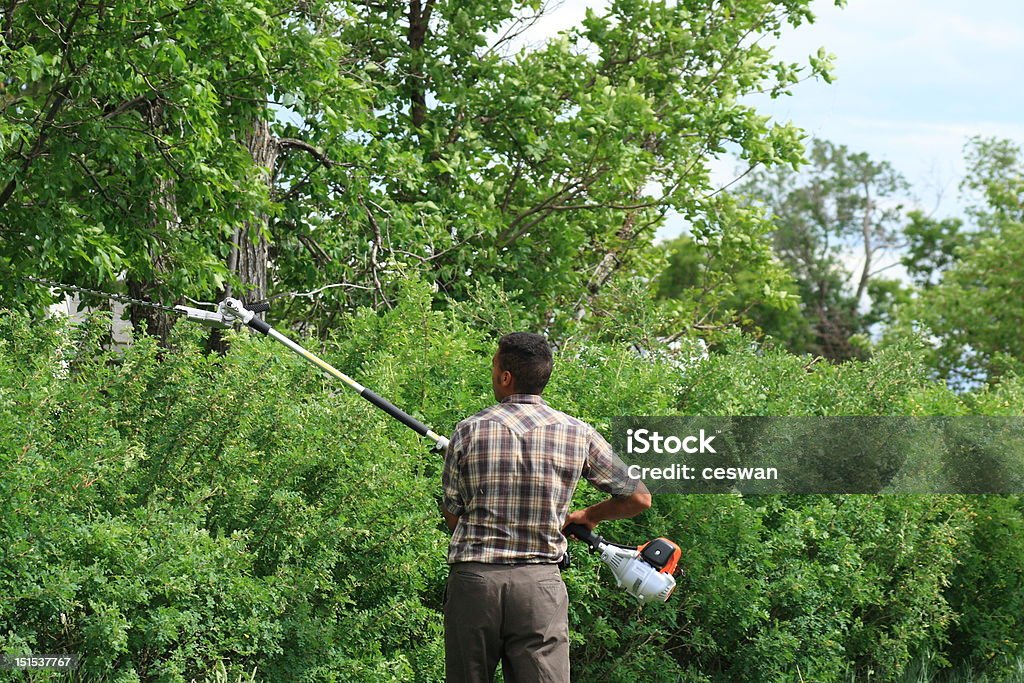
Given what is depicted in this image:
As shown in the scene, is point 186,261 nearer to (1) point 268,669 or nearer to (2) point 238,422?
(2) point 238,422

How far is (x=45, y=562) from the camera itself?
4828 mm

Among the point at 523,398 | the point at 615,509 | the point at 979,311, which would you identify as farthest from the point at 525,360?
the point at 979,311

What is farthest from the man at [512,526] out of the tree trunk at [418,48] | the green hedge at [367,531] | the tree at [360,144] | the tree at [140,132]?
the tree trunk at [418,48]

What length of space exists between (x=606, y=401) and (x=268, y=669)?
2.58 meters

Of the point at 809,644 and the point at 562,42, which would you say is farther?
the point at 562,42

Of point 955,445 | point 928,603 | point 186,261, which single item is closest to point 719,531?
point 928,603

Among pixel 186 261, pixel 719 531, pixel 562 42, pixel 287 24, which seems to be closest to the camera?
pixel 719 531

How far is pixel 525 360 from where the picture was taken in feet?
15.4

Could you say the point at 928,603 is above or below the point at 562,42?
below

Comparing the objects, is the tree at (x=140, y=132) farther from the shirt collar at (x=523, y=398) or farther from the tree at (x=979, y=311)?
the tree at (x=979, y=311)

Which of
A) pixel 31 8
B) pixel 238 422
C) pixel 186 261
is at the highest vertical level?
pixel 31 8

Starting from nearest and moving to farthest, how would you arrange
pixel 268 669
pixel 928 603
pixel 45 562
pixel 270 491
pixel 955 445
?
pixel 45 562
pixel 268 669
pixel 270 491
pixel 928 603
pixel 955 445

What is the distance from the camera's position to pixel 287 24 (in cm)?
1107

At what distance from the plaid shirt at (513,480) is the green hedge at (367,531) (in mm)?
1129
